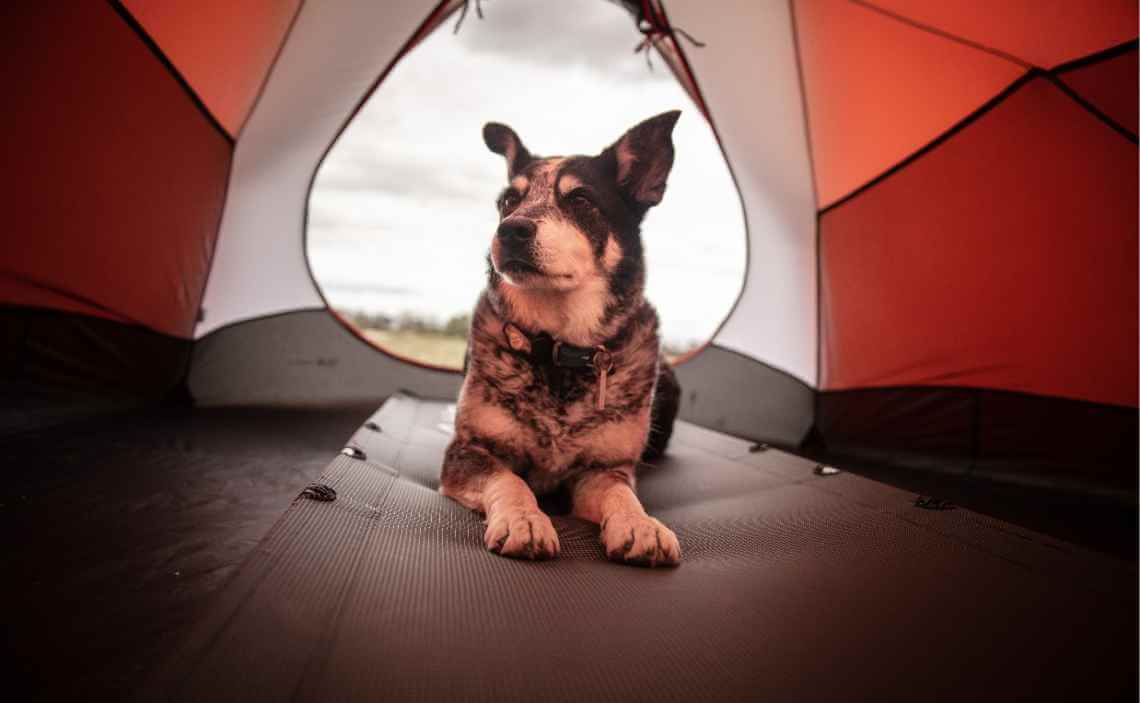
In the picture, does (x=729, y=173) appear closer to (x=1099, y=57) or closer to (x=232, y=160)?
(x=1099, y=57)

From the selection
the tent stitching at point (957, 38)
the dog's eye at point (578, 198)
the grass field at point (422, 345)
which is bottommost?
the grass field at point (422, 345)

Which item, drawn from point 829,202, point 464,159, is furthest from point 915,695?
point 464,159

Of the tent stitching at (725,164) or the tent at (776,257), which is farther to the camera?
the tent stitching at (725,164)

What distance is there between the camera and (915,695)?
0.93m

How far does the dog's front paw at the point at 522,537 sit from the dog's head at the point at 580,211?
0.83 metres

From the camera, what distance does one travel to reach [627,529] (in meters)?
1.50

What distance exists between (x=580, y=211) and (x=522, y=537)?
4.07 feet

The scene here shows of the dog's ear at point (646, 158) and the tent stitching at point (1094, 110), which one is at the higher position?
the tent stitching at point (1094, 110)

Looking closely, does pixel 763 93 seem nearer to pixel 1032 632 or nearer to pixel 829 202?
pixel 829 202

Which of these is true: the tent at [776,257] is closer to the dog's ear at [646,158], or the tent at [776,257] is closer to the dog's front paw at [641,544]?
the dog's front paw at [641,544]

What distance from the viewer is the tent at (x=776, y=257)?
2293 millimetres

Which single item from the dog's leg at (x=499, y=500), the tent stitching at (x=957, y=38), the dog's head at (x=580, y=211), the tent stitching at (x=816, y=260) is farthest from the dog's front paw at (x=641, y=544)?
the tent stitching at (x=816, y=260)

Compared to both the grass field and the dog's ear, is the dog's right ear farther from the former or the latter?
the grass field

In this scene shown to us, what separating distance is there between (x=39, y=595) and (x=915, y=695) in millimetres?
1697
